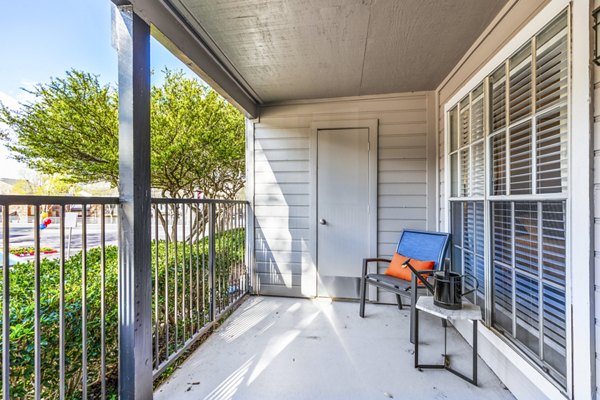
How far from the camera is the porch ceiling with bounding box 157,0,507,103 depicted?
1.71 metres

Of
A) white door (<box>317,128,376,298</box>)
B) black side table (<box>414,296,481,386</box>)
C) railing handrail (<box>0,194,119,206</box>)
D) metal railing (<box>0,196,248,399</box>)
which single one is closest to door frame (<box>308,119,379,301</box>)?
white door (<box>317,128,376,298</box>)

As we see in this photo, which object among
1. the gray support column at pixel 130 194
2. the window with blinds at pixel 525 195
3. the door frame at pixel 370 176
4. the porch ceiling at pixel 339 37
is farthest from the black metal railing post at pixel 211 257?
the window with blinds at pixel 525 195

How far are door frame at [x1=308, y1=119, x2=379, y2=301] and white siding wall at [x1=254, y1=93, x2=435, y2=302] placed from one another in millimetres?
45

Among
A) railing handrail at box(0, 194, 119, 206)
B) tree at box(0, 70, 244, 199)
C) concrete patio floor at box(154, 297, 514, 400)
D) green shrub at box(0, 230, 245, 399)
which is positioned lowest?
concrete patio floor at box(154, 297, 514, 400)

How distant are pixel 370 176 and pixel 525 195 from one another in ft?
5.60

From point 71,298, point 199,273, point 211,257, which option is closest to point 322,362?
point 211,257

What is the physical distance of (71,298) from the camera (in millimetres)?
1701

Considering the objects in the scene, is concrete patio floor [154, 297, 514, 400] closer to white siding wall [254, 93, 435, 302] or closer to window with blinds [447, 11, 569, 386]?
window with blinds [447, 11, 569, 386]

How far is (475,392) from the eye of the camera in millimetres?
1666

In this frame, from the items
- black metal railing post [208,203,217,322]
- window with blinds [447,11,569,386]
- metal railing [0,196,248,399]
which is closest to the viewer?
metal railing [0,196,248,399]

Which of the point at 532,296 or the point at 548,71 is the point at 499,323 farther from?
the point at 548,71

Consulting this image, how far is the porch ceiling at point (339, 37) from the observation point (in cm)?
171

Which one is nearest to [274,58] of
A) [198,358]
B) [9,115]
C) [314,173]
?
[314,173]

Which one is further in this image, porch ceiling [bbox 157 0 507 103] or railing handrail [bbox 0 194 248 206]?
porch ceiling [bbox 157 0 507 103]
